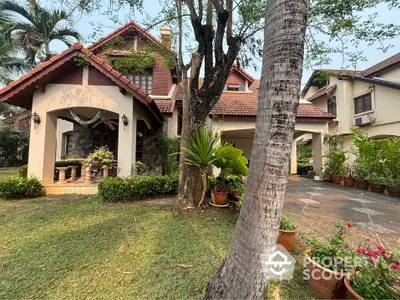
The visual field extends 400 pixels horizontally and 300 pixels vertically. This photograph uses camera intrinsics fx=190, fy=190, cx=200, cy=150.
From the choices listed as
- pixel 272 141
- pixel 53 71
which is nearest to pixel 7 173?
pixel 53 71

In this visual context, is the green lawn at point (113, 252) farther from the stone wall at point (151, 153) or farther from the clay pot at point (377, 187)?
the clay pot at point (377, 187)

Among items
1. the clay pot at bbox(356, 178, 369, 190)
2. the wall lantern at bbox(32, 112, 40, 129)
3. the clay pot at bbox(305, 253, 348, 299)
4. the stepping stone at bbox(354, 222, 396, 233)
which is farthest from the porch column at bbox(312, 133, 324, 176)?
the wall lantern at bbox(32, 112, 40, 129)

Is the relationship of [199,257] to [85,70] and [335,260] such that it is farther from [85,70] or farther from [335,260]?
[85,70]

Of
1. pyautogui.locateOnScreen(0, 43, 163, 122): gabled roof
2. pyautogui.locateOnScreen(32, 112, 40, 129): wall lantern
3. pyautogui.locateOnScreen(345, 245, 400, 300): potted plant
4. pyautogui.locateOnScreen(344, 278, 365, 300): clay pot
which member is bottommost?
pyautogui.locateOnScreen(344, 278, 365, 300): clay pot

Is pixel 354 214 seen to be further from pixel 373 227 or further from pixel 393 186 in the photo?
pixel 393 186

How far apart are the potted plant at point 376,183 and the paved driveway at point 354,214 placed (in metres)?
0.56

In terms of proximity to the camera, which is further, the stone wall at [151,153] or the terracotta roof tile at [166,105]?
the stone wall at [151,153]

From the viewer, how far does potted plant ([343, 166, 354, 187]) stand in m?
10.1

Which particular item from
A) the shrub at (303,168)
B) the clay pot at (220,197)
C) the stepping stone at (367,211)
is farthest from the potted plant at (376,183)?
the clay pot at (220,197)

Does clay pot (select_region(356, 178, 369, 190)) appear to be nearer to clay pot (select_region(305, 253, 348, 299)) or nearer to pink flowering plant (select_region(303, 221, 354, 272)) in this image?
pink flowering plant (select_region(303, 221, 354, 272))

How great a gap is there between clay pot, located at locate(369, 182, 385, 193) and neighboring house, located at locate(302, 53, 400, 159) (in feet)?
12.9

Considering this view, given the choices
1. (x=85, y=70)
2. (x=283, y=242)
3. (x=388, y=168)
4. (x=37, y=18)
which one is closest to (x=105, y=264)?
(x=283, y=242)

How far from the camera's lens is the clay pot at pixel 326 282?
2225mm

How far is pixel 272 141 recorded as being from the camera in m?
1.75
